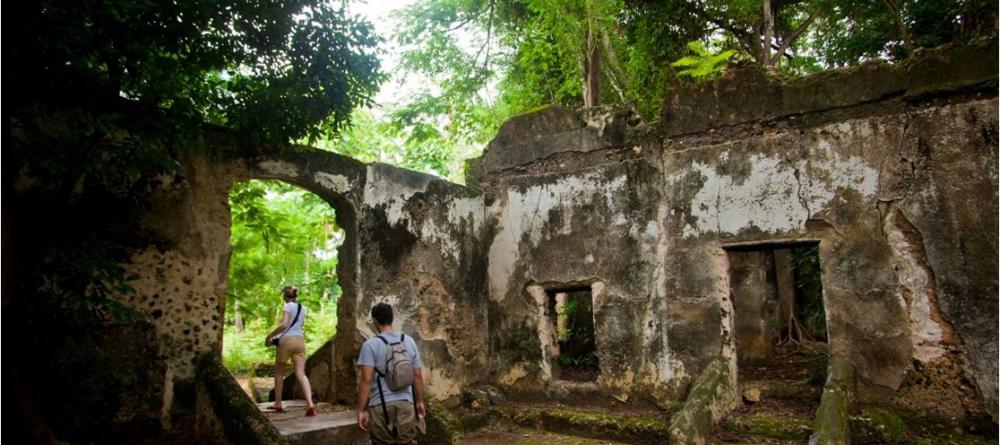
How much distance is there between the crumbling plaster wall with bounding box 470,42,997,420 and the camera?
5.58 m

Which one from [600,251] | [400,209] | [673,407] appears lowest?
[673,407]

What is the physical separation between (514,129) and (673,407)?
4.13 metres

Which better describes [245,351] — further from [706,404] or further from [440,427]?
[706,404]

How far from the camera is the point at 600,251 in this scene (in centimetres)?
745

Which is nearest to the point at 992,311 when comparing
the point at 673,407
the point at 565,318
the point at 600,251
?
the point at 673,407

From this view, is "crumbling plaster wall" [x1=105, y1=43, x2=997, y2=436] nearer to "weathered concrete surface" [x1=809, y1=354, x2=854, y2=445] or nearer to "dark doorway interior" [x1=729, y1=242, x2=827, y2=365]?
"weathered concrete surface" [x1=809, y1=354, x2=854, y2=445]

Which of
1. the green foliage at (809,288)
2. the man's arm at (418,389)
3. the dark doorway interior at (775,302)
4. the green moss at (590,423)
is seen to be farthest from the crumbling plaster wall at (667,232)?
the green foliage at (809,288)

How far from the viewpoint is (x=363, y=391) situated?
4133 mm

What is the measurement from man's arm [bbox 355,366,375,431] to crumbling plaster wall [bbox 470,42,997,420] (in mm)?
3794

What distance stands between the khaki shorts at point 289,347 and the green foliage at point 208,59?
86.7 inches

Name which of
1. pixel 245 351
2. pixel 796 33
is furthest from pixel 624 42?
pixel 245 351

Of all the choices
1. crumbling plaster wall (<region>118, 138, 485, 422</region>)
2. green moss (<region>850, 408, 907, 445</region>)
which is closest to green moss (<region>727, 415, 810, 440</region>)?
green moss (<region>850, 408, 907, 445</region>)

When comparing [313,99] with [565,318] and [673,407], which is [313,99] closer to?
[673,407]

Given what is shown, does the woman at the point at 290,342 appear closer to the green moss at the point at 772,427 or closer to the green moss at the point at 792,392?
the green moss at the point at 772,427
